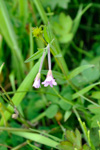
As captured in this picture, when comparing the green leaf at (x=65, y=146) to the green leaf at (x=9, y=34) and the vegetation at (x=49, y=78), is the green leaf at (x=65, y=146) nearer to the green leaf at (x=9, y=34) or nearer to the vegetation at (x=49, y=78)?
the vegetation at (x=49, y=78)

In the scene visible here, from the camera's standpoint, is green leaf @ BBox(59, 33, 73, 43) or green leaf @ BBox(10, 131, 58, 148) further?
green leaf @ BBox(59, 33, 73, 43)

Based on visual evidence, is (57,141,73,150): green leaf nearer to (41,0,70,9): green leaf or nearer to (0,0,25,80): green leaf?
(0,0,25,80): green leaf

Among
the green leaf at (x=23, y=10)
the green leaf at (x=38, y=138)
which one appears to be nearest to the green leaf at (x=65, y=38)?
the green leaf at (x=23, y=10)

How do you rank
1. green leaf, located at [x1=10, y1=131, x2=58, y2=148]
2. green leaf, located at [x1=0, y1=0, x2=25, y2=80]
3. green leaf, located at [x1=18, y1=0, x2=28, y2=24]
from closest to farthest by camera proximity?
green leaf, located at [x1=10, y1=131, x2=58, y2=148] < green leaf, located at [x1=0, y1=0, x2=25, y2=80] < green leaf, located at [x1=18, y1=0, x2=28, y2=24]

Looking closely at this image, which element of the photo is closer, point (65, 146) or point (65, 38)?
point (65, 146)

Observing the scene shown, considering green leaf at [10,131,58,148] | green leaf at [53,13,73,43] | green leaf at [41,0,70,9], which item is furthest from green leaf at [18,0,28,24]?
green leaf at [10,131,58,148]

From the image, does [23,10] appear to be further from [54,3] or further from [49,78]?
[49,78]

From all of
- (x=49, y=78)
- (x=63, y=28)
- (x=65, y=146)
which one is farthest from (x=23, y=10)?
(x=65, y=146)

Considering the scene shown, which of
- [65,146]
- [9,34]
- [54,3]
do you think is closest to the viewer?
[65,146]

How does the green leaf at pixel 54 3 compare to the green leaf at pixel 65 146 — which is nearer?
the green leaf at pixel 65 146

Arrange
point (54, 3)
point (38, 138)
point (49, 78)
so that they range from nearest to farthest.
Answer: point (49, 78), point (38, 138), point (54, 3)

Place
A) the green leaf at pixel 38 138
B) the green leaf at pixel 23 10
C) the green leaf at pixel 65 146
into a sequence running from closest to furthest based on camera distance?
the green leaf at pixel 65 146 → the green leaf at pixel 38 138 → the green leaf at pixel 23 10

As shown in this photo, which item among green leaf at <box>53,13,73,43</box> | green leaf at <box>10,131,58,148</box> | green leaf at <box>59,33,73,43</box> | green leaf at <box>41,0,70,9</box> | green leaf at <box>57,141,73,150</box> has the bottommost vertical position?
green leaf at <box>10,131,58,148</box>

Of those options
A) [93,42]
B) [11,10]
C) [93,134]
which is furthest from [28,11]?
[93,134]
